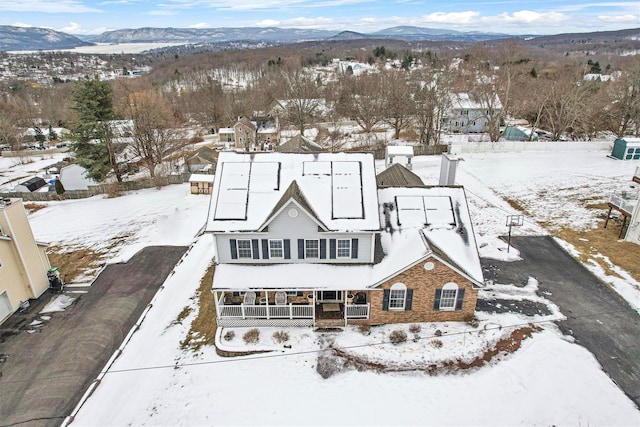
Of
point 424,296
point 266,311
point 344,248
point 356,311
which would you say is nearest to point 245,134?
point 344,248

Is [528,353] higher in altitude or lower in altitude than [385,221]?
lower

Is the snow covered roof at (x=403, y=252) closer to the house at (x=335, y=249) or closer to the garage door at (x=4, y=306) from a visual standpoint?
the house at (x=335, y=249)

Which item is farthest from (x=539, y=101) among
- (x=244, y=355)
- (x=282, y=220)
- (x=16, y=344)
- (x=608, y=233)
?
(x=16, y=344)

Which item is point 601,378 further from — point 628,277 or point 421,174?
point 421,174

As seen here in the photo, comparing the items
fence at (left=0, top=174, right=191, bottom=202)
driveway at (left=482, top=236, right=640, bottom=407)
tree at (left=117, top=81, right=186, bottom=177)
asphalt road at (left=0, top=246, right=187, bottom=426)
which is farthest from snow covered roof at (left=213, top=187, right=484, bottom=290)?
tree at (left=117, top=81, right=186, bottom=177)

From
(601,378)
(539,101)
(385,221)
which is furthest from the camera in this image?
(539,101)

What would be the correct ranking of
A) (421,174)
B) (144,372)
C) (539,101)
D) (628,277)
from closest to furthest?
1. (144,372)
2. (628,277)
3. (421,174)
4. (539,101)
